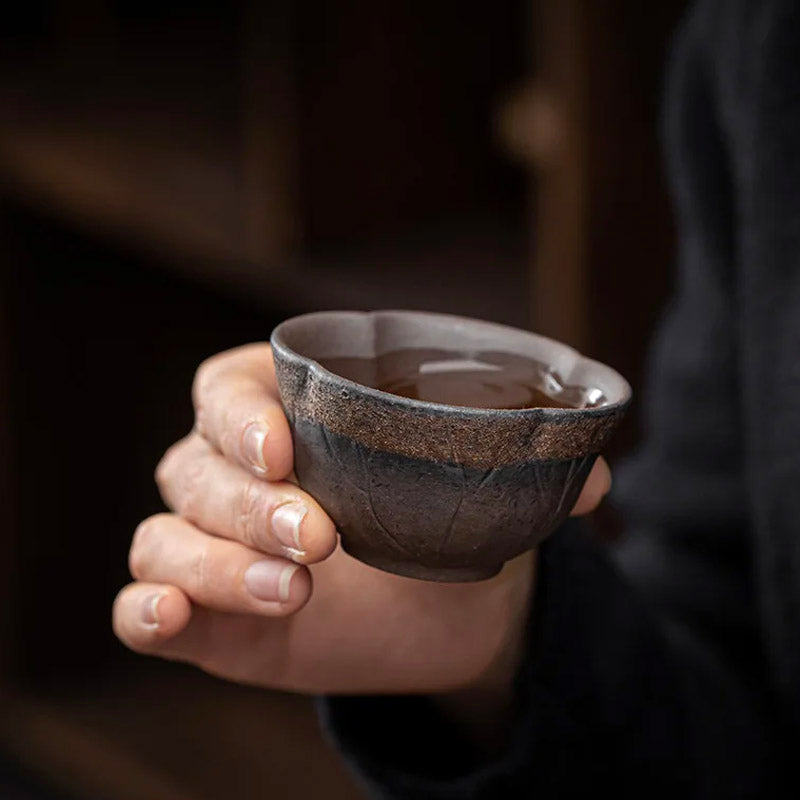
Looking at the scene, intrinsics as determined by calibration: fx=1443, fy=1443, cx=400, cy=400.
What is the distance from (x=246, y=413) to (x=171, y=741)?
1.42 meters

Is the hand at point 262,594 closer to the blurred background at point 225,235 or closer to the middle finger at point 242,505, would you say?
the middle finger at point 242,505

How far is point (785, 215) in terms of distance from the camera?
0.96 metres

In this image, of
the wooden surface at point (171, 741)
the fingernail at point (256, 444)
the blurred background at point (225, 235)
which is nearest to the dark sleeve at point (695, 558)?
the blurred background at point (225, 235)


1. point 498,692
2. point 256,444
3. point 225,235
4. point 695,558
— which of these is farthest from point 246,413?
point 225,235

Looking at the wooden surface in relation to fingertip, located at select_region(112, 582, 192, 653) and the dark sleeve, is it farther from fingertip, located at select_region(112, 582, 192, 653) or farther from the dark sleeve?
fingertip, located at select_region(112, 582, 192, 653)

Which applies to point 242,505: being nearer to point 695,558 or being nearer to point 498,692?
point 498,692

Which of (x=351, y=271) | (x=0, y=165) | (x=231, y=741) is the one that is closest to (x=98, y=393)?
(x=0, y=165)

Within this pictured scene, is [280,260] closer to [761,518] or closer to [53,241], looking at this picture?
[53,241]

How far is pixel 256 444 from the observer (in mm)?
653

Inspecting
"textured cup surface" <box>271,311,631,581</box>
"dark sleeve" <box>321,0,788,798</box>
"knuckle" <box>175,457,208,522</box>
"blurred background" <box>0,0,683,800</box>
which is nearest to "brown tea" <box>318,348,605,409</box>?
"textured cup surface" <box>271,311,631,581</box>

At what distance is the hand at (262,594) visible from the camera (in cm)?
69

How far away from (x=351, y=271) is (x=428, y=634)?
0.78 meters

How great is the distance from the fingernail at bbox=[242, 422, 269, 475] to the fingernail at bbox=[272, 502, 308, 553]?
0.02m

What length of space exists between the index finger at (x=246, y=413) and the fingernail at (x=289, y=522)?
19 mm
